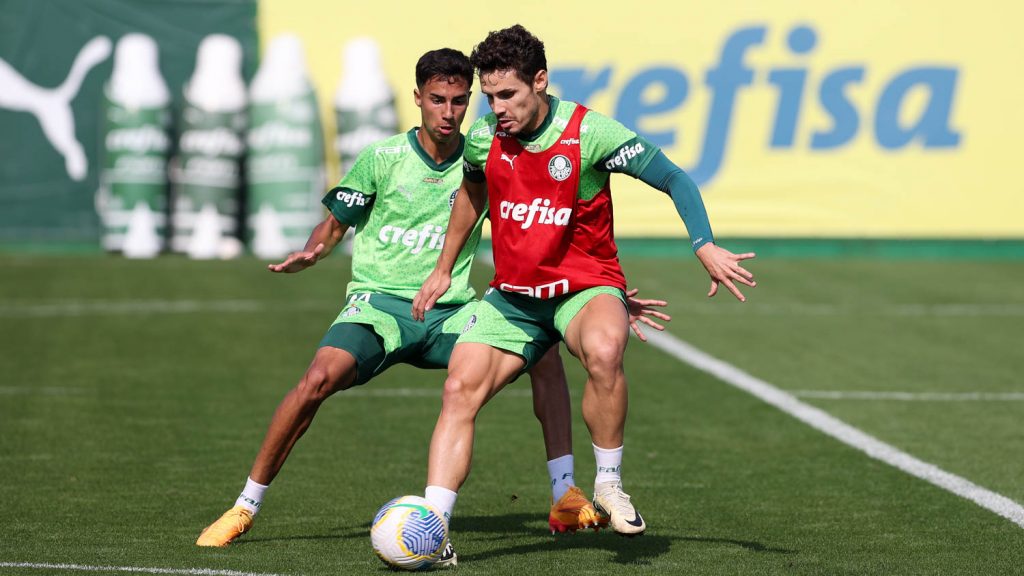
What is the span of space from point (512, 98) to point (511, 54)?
0.62 feet

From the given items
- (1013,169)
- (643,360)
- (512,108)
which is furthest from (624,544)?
(1013,169)

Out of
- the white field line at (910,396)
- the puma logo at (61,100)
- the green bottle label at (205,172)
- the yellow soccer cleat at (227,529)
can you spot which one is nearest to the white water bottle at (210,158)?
the green bottle label at (205,172)

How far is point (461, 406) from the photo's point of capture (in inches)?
284

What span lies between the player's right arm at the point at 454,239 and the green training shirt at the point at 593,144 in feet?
1.06

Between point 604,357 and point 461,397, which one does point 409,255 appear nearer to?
point 461,397

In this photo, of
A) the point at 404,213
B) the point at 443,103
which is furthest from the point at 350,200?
the point at 443,103

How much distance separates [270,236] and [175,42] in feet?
9.75

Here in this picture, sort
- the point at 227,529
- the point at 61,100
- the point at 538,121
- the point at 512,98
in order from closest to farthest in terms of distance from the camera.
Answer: the point at 512,98
the point at 538,121
the point at 227,529
the point at 61,100

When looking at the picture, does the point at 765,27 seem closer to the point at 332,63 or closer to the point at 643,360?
the point at 332,63

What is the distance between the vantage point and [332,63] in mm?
22453

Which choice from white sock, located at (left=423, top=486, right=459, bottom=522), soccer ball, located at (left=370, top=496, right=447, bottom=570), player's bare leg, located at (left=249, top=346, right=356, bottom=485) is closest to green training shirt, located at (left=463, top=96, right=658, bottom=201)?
player's bare leg, located at (left=249, top=346, right=356, bottom=485)

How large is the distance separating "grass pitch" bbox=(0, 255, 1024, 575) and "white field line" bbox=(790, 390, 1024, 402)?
0.15 ft

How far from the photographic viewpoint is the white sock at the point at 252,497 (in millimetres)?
7789

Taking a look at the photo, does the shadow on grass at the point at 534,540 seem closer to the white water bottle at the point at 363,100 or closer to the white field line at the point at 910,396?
the white field line at the point at 910,396
